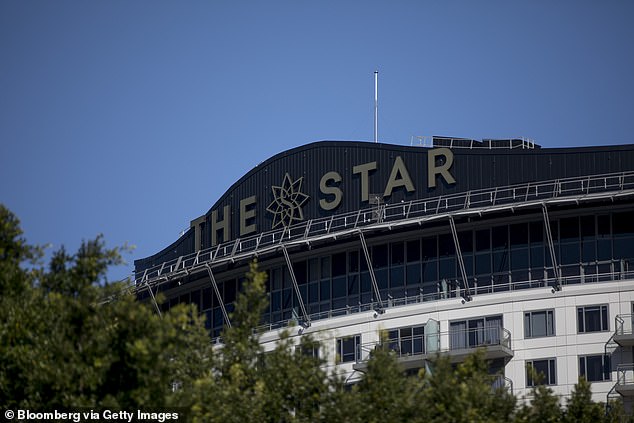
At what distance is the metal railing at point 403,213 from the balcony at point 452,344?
8213 mm

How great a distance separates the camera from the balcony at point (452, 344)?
314ft

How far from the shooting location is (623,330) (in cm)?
9338

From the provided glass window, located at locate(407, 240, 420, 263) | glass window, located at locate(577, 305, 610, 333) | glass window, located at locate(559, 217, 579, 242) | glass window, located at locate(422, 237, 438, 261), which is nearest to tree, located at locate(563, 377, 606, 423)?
glass window, located at locate(577, 305, 610, 333)

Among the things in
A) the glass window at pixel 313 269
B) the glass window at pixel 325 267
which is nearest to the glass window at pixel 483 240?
the glass window at pixel 325 267

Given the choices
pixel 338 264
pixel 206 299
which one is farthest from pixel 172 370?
pixel 206 299

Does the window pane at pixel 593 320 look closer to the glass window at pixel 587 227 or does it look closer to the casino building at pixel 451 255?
the casino building at pixel 451 255

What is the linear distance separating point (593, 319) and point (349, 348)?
1834 cm

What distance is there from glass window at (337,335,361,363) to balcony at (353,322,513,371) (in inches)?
76.8

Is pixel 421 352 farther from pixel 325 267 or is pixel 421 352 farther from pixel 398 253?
pixel 325 267

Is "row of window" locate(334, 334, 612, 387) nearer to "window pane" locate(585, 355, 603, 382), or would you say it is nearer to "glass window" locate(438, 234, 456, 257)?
"window pane" locate(585, 355, 603, 382)

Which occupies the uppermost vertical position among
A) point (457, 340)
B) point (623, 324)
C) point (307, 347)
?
point (623, 324)

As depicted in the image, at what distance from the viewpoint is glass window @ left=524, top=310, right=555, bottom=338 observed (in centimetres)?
9556

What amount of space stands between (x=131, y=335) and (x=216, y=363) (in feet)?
22.7

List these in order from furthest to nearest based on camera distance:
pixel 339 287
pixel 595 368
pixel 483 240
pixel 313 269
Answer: pixel 313 269 < pixel 339 287 < pixel 483 240 < pixel 595 368
